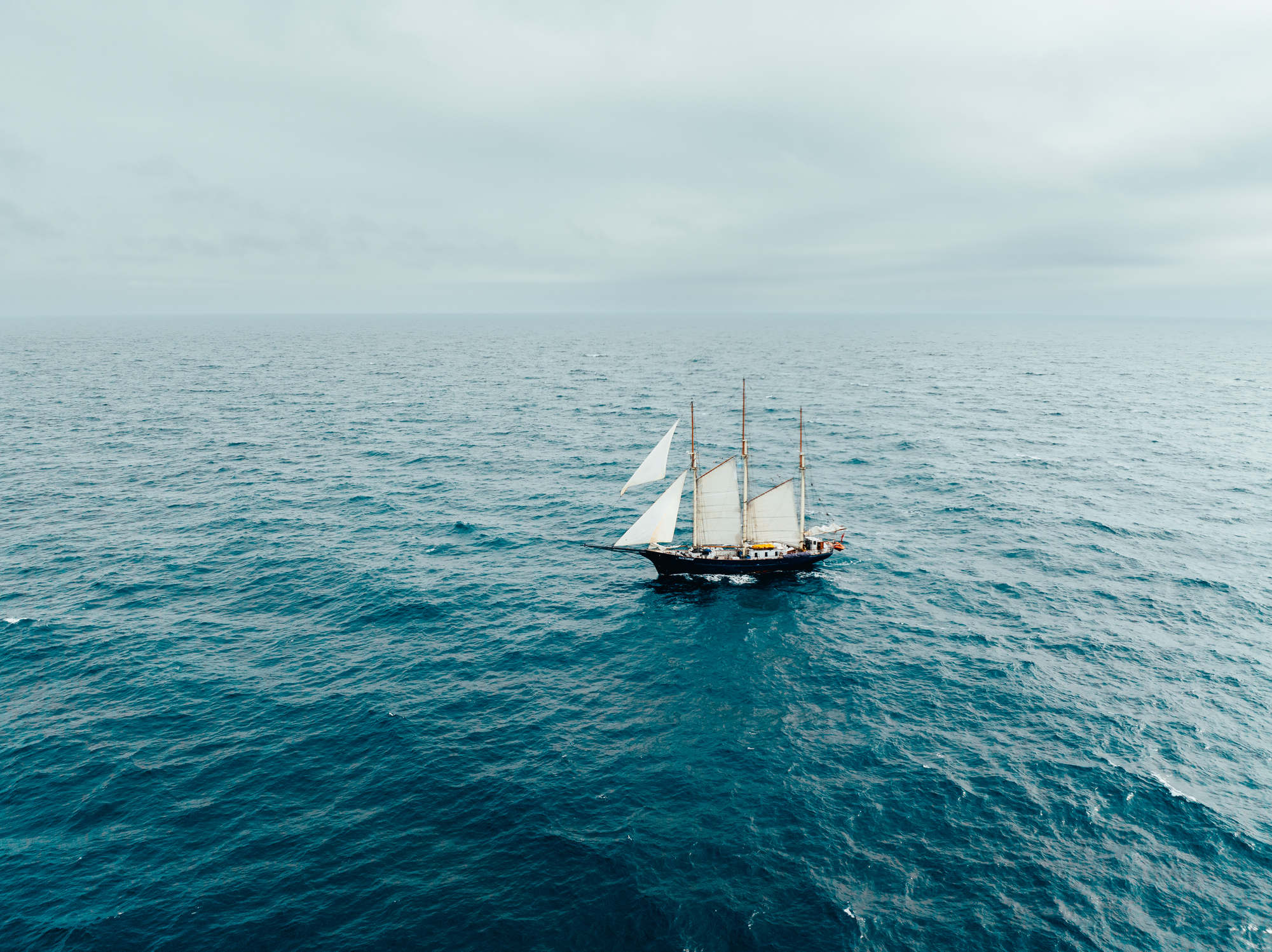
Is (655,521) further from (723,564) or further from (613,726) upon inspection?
(613,726)

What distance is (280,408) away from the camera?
173 meters

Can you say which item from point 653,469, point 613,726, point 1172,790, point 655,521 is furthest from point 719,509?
point 1172,790

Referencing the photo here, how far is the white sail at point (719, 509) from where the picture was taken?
267 ft

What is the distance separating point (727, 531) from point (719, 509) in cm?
346

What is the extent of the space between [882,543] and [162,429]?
15573cm

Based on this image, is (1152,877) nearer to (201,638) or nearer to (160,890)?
(160,890)

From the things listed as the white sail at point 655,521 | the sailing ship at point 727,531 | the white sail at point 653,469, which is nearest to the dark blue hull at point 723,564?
the sailing ship at point 727,531

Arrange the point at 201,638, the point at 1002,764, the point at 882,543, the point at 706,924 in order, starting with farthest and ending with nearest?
1. the point at 882,543
2. the point at 201,638
3. the point at 1002,764
4. the point at 706,924

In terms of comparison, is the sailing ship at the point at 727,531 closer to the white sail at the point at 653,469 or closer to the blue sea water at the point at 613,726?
the white sail at the point at 653,469

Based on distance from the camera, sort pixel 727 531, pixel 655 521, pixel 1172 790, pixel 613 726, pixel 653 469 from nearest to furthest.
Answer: pixel 1172 790
pixel 613 726
pixel 653 469
pixel 655 521
pixel 727 531

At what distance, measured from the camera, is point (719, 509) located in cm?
8362

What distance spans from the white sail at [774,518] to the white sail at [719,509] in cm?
180

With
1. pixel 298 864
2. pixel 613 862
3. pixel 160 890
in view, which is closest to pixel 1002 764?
pixel 613 862

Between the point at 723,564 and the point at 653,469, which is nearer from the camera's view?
the point at 653,469
